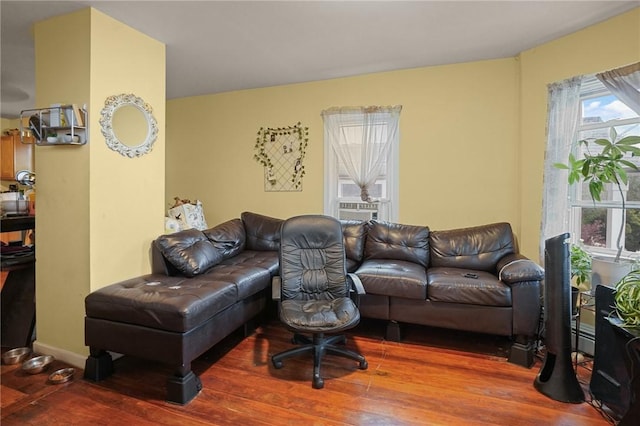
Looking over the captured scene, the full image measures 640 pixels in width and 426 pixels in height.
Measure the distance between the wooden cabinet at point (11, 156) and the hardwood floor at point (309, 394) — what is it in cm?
457

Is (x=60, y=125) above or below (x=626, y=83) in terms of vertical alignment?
below

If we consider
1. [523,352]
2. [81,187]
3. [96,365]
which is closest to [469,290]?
[523,352]

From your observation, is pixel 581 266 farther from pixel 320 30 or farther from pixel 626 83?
pixel 320 30

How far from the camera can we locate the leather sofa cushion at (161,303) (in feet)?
6.62

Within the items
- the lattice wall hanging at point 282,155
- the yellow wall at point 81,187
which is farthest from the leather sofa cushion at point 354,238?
the yellow wall at point 81,187

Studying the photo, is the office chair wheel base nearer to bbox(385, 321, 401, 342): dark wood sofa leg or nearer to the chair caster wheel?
the chair caster wheel

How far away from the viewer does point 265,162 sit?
443 centimetres

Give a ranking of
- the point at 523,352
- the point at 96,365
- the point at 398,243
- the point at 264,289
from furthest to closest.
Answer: the point at 398,243 < the point at 264,289 < the point at 523,352 < the point at 96,365

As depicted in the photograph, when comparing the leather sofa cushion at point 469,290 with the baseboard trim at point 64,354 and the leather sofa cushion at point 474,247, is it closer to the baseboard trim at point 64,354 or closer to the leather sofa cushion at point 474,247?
the leather sofa cushion at point 474,247

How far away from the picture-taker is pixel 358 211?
4.11 m

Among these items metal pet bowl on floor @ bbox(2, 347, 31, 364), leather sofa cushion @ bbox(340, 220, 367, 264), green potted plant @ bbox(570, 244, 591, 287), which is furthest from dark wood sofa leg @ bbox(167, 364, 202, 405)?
green potted plant @ bbox(570, 244, 591, 287)

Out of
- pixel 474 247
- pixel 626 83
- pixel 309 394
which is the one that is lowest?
pixel 309 394

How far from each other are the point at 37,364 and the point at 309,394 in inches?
77.2

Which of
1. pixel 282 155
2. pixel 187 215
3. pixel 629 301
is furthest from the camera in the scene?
pixel 282 155
